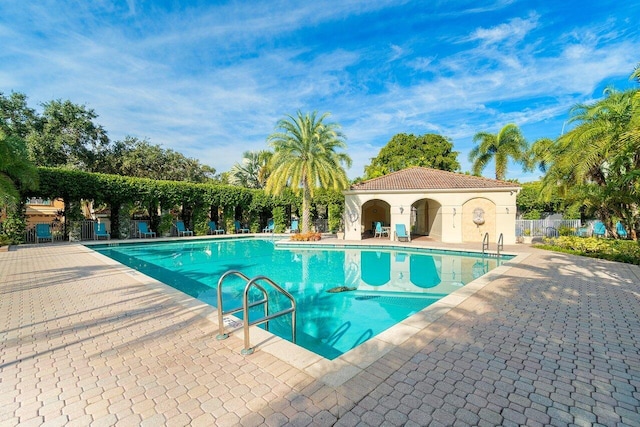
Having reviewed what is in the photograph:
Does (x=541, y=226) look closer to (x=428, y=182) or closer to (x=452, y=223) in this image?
(x=452, y=223)

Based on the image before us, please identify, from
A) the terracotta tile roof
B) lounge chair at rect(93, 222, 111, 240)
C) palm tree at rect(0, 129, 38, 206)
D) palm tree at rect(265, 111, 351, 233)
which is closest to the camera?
palm tree at rect(0, 129, 38, 206)

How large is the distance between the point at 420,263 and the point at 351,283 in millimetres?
4981

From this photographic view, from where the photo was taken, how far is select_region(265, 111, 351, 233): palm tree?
Result: 1900 cm

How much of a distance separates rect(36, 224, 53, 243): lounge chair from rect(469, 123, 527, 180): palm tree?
3275 centimetres

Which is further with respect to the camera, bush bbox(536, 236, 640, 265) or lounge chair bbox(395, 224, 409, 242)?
lounge chair bbox(395, 224, 409, 242)

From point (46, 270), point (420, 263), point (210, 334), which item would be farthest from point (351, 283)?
point (46, 270)

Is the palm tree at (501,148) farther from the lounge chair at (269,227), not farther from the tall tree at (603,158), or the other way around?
the lounge chair at (269,227)

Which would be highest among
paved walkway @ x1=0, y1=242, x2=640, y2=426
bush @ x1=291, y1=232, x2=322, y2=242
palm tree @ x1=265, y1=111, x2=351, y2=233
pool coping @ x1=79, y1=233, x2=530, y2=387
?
palm tree @ x1=265, y1=111, x2=351, y2=233

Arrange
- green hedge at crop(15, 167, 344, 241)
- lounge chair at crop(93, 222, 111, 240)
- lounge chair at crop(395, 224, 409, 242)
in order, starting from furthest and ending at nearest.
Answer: lounge chair at crop(93, 222, 111, 240) < lounge chair at crop(395, 224, 409, 242) < green hedge at crop(15, 167, 344, 241)

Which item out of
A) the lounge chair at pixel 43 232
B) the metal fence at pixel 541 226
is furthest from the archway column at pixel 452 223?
the lounge chair at pixel 43 232

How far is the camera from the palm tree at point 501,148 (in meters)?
24.6

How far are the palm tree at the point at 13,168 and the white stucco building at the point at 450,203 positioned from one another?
16860mm

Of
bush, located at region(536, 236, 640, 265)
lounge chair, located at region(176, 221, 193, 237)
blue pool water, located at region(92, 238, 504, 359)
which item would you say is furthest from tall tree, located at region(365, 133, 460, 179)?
bush, located at region(536, 236, 640, 265)

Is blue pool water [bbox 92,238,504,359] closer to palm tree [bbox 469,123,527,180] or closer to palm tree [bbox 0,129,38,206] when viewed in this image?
palm tree [bbox 0,129,38,206]
